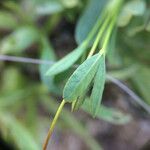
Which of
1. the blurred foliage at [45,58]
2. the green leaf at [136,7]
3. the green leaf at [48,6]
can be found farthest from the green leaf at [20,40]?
the green leaf at [136,7]

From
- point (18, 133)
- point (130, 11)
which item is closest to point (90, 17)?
point (130, 11)

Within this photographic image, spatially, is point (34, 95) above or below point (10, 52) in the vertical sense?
below

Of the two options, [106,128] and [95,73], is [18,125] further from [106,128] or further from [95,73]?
[95,73]

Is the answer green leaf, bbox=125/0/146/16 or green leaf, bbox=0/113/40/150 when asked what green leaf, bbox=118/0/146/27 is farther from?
green leaf, bbox=0/113/40/150

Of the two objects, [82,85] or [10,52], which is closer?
[82,85]

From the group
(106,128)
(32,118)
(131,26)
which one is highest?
(131,26)

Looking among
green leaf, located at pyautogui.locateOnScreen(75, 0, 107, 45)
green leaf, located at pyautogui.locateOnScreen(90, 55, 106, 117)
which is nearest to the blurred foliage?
green leaf, located at pyautogui.locateOnScreen(75, 0, 107, 45)

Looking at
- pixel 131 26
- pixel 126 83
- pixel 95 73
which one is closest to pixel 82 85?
pixel 95 73
